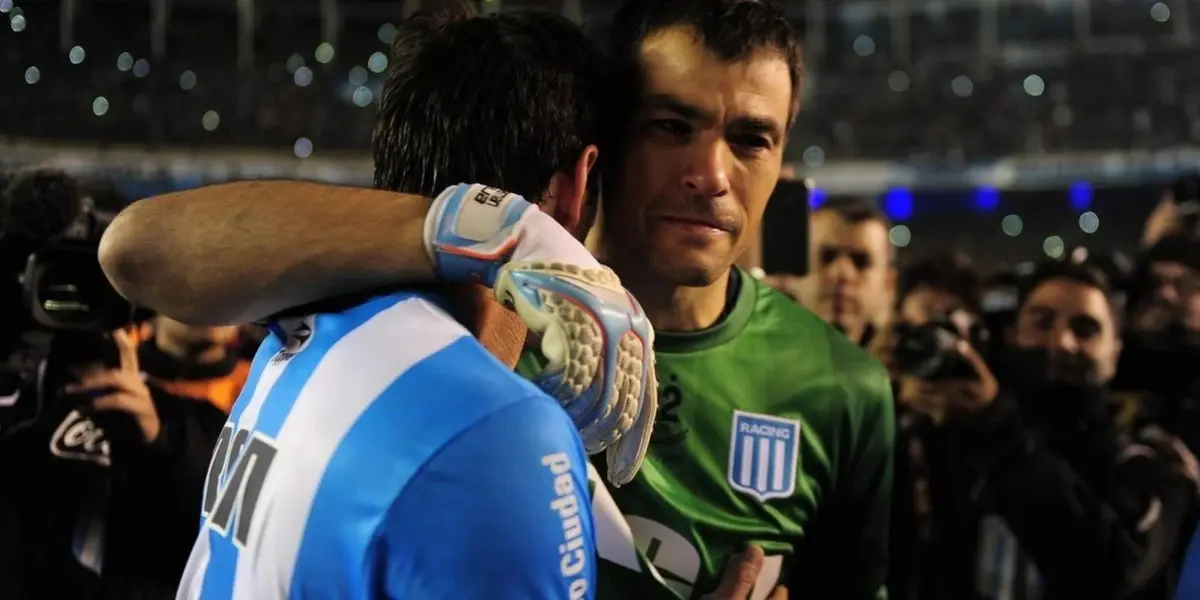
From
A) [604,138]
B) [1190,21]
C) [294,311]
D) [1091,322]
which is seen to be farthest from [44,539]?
[1190,21]

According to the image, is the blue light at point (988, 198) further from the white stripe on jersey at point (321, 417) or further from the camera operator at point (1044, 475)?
the white stripe on jersey at point (321, 417)

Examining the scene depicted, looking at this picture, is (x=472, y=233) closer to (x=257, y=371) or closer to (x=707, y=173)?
(x=257, y=371)

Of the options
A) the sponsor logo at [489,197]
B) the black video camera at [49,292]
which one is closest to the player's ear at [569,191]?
the sponsor logo at [489,197]

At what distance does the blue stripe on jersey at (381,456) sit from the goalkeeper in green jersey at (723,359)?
545 millimetres

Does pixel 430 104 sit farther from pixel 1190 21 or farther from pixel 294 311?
pixel 1190 21

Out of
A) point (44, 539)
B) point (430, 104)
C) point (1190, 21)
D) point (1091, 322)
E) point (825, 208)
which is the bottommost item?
point (44, 539)

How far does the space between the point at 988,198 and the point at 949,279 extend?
1289 cm

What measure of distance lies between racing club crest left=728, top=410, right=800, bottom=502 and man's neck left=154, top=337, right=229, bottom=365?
1.41 metres

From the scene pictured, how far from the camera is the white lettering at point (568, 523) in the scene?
909 millimetres

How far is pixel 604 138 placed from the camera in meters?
1.38

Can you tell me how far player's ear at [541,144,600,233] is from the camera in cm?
119

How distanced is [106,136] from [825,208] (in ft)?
36.5

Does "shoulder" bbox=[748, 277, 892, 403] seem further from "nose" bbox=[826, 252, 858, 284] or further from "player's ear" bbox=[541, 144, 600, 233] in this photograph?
"nose" bbox=[826, 252, 858, 284]

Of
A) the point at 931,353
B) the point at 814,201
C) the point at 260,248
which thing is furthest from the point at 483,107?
the point at 814,201
